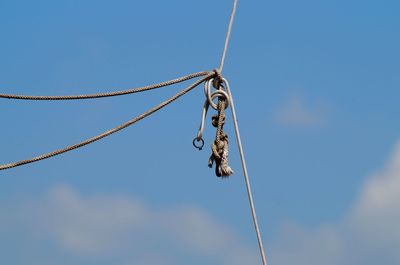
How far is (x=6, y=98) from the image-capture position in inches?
328

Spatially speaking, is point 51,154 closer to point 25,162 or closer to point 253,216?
point 25,162

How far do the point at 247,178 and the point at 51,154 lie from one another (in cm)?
139

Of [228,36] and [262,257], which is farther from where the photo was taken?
[228,36]

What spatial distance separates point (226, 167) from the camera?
316 inches

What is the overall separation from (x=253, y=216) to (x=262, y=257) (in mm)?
293

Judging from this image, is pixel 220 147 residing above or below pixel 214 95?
below

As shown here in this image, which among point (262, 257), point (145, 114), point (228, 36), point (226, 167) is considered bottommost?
point (262, 257)

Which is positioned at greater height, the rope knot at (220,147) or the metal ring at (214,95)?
the metal ring at (214,95)

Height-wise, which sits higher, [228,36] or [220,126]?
[228,36]

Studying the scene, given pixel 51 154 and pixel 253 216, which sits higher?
pixel 51 154

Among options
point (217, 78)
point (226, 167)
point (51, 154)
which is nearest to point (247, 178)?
point (226, 167)

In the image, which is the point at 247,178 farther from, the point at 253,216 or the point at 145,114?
the point at 145,114

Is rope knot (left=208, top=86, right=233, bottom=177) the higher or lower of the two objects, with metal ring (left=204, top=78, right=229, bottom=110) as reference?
lower

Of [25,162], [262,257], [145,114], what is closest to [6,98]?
[25,162]
